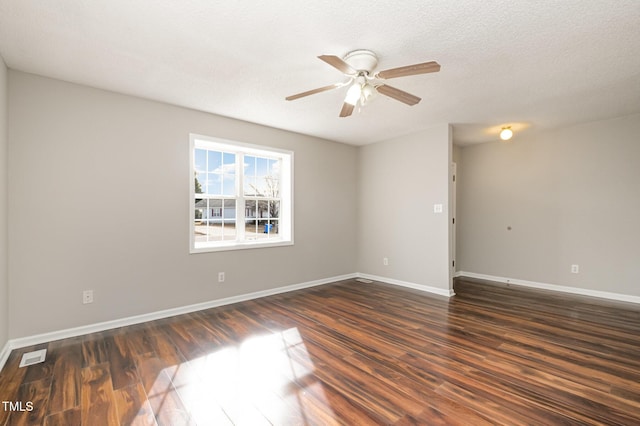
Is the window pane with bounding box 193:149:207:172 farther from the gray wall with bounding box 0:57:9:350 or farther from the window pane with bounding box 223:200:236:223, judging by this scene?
the gray wall with bounding box 0:57:9:350

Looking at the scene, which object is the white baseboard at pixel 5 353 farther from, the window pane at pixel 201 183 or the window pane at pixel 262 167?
the window pane at pixel 262 167

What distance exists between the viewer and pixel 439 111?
3807 millimetres

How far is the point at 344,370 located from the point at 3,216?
3.17m

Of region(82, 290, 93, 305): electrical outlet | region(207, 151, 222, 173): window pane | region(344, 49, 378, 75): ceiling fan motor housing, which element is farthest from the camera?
region(207, 151, 222, 173): window pane

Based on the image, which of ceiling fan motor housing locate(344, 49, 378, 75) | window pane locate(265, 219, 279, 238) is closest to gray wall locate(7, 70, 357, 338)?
window pane locate(265, 219, 279, 238)

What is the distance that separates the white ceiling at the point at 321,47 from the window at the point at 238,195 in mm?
765

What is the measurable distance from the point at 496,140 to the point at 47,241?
6.51 meters

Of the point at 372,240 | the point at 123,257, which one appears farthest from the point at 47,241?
the point at 372,240

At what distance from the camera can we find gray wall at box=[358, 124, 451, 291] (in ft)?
14.7

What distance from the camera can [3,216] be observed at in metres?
2.54

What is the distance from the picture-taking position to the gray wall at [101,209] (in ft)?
8.98

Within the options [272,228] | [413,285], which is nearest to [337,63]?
[272,228]

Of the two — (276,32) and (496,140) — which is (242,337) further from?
(496,140)

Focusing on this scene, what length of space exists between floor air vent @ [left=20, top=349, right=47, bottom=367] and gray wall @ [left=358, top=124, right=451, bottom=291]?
14.7ft
